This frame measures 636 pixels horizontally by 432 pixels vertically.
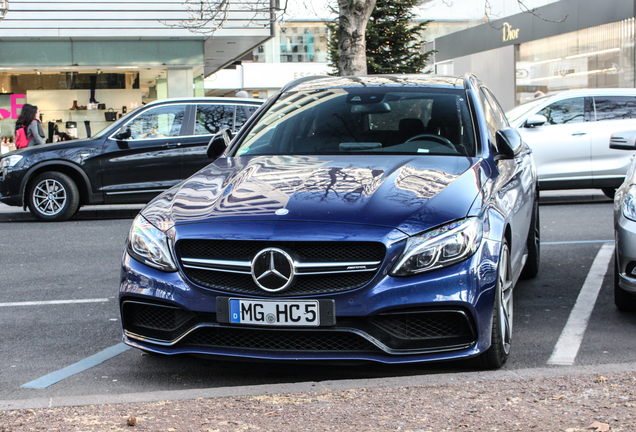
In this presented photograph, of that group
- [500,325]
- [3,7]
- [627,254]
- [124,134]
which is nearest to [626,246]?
[627,254]

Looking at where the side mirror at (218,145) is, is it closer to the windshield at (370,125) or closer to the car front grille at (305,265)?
the windshield at (370,125)

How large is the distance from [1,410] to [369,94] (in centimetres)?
321

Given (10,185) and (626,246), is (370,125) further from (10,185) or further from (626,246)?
(10,185)

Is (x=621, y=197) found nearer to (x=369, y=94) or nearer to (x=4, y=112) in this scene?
A: (x=369, y=94)

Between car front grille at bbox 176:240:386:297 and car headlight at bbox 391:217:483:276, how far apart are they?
13 centimetres

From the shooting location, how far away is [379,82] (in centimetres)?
575

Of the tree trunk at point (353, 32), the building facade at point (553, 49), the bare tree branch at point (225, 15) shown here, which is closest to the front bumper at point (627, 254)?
the tree trunk at point (353, 32)

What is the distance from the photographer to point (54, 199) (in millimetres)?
12055

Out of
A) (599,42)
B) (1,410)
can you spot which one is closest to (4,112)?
(599,42)

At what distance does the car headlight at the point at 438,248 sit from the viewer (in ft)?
12.2

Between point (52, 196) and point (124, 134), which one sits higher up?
point (124, 134)

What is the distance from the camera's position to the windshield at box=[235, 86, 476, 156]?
16.8ft

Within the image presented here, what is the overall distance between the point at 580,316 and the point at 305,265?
258 centimetres

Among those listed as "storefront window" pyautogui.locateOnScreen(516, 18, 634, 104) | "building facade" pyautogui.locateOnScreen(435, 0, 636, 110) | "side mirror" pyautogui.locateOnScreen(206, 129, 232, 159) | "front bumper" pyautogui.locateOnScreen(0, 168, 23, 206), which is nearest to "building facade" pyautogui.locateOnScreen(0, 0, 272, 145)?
"building facade" pyautogui.locateOnScreen(435, 0, 636, 110)
